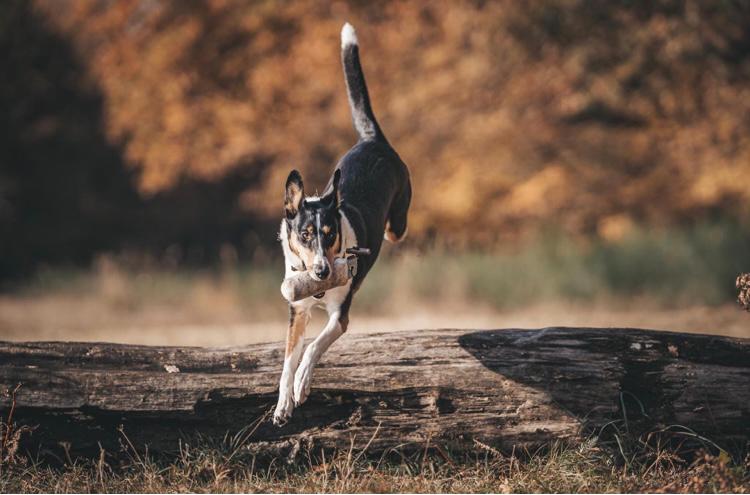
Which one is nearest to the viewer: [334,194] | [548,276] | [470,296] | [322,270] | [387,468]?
[322,270]

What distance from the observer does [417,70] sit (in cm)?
1284

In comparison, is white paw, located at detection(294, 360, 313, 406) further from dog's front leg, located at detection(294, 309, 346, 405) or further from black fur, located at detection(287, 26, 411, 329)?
black fur, located at detection(287, 26, 411, 329)

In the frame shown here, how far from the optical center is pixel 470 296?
10492 millimetres

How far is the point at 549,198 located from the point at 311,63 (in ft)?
14.2

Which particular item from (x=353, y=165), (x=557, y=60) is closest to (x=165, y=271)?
(x=557, y=60)

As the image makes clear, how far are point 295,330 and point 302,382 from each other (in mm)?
330

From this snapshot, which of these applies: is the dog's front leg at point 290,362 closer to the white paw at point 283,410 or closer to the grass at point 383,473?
the white paw at point 283,410

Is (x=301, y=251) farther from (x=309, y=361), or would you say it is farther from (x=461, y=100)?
(x=461, y=100)

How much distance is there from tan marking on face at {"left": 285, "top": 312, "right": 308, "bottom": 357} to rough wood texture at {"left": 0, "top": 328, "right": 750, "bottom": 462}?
0.20 metres

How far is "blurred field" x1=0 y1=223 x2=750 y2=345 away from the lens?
9562 millimetres

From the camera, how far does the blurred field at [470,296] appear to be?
9.56 metres

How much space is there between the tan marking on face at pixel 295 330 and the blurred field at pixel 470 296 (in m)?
4.91

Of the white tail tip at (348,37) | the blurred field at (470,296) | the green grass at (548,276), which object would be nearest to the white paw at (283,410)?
the white tail tip at (348,37)

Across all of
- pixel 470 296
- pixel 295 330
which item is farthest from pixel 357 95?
pixel 470 296
